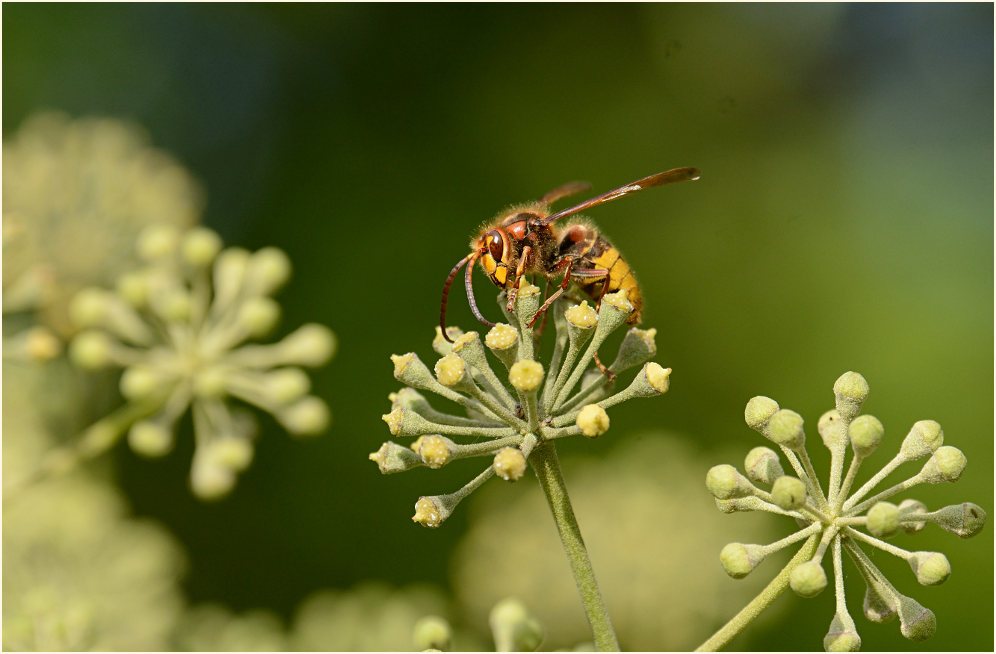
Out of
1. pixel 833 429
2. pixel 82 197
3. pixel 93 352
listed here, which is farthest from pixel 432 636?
pixel 82 197

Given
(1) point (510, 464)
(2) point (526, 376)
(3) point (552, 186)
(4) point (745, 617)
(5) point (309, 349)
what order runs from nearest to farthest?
(4) point (745, 617)
(1) point (510, 464)
(2) point (526, 376)
(5) point (309, 349)
(3) point (552, 186)

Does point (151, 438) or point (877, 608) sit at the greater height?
point (151, 438)

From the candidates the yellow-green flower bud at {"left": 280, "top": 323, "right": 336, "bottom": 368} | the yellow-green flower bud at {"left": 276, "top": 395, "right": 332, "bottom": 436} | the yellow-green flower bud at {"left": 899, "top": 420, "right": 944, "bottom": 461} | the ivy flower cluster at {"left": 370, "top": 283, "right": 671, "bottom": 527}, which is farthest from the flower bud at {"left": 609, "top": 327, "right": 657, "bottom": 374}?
the yellow-green flower bud at {"left": 280, "top": 323, "right": 336, "bottom": 368}

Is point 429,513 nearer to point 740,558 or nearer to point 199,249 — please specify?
point 740,558

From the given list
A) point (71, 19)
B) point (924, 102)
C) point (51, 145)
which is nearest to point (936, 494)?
point (924, 102)

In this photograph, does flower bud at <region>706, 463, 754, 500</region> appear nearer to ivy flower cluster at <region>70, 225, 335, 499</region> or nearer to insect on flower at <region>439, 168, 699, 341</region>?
insect on flower at <region>439, 168, 699, 341</region>

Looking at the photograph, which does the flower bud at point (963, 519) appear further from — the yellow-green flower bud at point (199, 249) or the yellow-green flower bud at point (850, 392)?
the yellow-green flower bud at point (199, 249)
